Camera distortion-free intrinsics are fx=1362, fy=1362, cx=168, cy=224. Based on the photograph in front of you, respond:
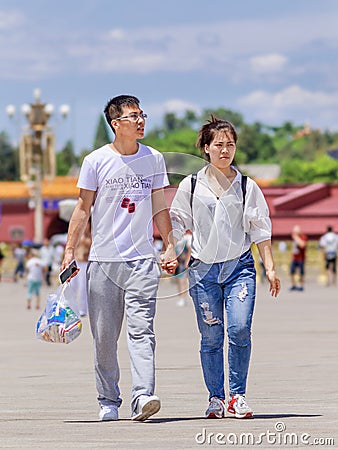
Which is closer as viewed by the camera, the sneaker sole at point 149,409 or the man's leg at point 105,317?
the sneaker sole at point 149,409

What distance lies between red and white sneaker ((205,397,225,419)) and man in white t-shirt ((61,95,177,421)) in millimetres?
463

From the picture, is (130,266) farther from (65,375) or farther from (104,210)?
(65,375)

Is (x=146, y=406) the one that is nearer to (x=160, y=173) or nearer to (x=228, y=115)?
(x=160, y=173)

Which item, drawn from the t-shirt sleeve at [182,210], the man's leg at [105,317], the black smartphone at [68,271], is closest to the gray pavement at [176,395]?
the man's leg at [105,317]

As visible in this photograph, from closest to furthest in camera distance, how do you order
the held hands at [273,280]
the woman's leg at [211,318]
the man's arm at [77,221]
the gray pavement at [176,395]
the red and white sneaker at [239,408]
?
the gray pavement at [176,395], the red and white sneaker at [239,408], the man's arm at [77,221], the woman's leg at [211,318], the held hands at [273,280]

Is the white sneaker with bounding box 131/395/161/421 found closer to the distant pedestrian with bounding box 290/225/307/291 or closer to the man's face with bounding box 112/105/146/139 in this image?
the man's face with bounding box 112/105/146/139

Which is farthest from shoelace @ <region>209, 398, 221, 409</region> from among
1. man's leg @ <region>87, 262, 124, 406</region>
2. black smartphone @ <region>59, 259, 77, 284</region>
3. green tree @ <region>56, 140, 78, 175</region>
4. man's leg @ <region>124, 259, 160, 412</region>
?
green tree @ <region>56, 140, 78, 175</region>

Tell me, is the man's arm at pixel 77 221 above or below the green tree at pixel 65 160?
above

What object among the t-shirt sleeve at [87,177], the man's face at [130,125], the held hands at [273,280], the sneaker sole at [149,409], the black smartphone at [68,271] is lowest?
the sneaker sole at [149,409]

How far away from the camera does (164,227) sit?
8258 mm

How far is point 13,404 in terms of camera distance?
9203mm

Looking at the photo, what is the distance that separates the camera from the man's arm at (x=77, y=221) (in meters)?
8.13

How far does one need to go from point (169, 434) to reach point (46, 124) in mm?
46987

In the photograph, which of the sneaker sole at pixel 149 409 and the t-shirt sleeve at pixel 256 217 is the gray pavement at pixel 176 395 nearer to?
the sneaker sole at pixel 149 409
